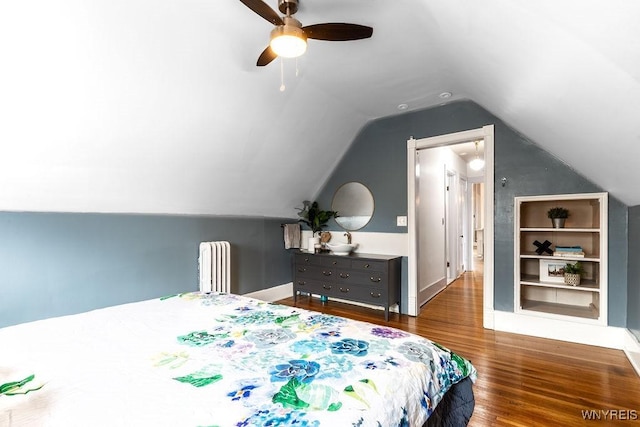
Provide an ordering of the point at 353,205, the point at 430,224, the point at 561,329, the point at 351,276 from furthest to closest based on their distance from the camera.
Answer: the point at 430,224, the point at 353,205, the point at 351,276, the point at 561,329

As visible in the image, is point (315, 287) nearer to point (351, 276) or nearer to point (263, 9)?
point (351, 276)

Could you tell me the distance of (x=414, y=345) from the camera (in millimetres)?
1261

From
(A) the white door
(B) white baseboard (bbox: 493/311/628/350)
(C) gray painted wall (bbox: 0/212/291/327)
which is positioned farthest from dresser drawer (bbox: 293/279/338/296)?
(B) white baseboard (bbox: 493/311/628/350)

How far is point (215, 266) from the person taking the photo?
337 cm

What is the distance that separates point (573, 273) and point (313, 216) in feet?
9.88

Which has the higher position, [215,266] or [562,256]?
[562,256]

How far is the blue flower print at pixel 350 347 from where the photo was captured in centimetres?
118

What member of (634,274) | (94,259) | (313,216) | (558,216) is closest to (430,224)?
(558,216)

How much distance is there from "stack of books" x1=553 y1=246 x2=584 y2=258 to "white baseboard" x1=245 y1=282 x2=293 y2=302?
10.8ft

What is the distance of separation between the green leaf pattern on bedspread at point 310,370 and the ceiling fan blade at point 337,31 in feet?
5.41

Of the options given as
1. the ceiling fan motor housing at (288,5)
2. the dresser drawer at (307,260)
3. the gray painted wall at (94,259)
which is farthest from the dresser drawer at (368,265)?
the ceiling fan motor housing at (288,5)

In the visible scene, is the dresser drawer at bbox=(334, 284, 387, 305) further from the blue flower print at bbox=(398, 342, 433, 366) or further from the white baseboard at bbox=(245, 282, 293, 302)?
the blue flower print at bbox=(398, 342, 433, 366)

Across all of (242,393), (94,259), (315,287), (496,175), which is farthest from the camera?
(315,287)

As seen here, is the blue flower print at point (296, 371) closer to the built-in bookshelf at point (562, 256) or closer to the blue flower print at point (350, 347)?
the blue flower print at point (350, 347)
